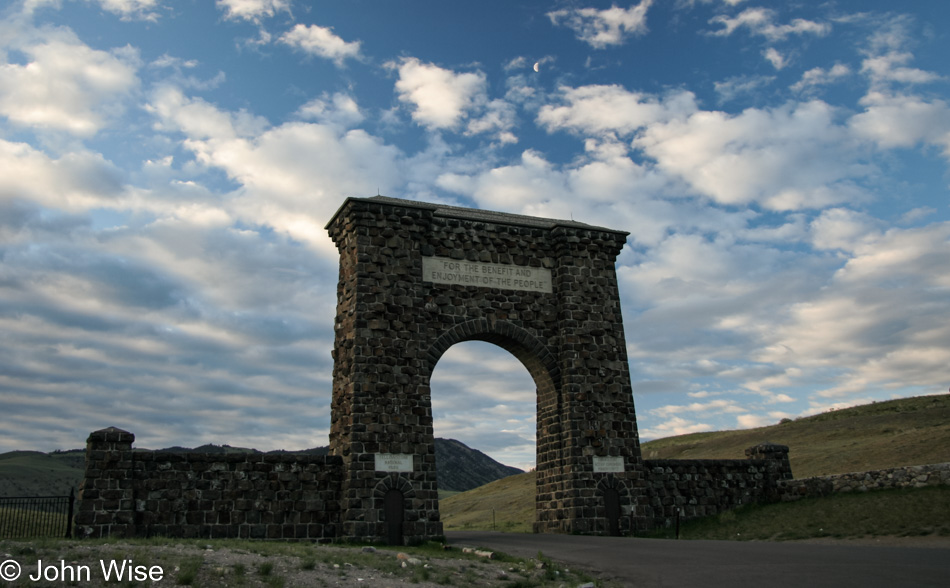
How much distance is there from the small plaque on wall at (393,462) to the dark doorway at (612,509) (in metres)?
6.07

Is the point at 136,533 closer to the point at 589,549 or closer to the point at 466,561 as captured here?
the point at 466,561

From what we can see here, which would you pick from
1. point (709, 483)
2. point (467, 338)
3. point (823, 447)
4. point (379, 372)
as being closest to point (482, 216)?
point (467, 338)

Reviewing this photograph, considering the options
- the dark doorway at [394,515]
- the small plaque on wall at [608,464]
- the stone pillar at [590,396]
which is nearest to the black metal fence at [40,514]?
the dark doorway at [394,515]

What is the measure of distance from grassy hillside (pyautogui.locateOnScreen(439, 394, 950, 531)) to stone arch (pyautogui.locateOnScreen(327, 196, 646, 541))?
5.59 metres

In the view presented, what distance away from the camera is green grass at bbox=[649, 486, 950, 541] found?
1730cm

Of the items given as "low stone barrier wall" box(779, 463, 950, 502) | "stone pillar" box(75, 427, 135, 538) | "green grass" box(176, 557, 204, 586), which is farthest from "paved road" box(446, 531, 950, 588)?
"stone pillar" box(75, 427, 135, 538)

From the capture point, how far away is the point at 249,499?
18516 mm

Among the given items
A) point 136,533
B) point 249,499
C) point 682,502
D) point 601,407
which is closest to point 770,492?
point 682,502

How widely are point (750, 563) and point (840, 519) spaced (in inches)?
309

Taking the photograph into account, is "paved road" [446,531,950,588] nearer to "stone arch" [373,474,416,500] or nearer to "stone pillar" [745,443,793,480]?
"stone arch" [373,474,416,500]

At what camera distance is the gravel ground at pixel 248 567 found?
9766mm

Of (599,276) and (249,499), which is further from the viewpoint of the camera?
(599,276)

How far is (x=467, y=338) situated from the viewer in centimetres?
2220

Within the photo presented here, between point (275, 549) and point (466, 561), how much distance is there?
3.57 meters
